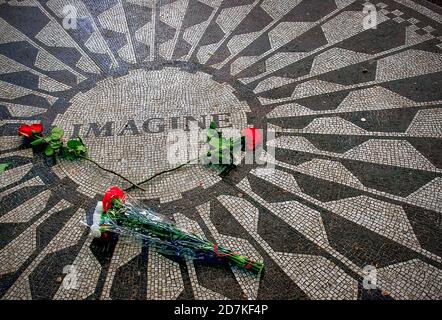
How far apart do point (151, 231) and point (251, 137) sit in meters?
2.33

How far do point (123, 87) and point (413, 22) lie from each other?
6.88m

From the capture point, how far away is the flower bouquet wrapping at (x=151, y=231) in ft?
17.1

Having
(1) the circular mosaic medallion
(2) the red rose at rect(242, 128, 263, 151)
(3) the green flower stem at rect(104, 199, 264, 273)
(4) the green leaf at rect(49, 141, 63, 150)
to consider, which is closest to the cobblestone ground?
(1) the circular mosaic medallion

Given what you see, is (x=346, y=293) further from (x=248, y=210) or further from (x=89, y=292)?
(x=89, y=292)

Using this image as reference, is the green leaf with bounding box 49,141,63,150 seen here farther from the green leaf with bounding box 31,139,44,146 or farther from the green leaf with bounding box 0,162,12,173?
the green leaf with bounding box 0,162,12,173

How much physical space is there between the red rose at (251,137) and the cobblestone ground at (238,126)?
39cm

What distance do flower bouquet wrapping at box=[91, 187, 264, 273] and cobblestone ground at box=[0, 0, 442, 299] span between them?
6.9 inches

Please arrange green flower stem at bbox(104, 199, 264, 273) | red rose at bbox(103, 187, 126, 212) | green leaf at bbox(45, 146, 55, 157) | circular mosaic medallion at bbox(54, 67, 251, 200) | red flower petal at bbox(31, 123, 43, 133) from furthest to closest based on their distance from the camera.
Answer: red flower petal at bbox(31, 123, 43, 133) < green leaf at bbox(45, 146, 55, 157) < circular mosaic medallion at bbox(54, 67, 251, 200) < red rose at bbox(103, 187, 126, 212) < green flower stem at bbox(104, 199, 264, 273)

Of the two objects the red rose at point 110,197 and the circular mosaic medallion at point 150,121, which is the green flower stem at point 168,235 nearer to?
the red rose at point 110,197

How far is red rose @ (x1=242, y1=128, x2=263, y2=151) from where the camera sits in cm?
644

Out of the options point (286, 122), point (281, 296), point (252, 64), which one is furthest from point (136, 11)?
point (281, 296)

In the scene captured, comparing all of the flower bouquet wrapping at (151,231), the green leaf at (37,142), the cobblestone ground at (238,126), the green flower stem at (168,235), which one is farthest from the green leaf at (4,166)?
the green flower stem at (168,235)

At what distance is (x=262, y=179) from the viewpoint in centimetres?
628

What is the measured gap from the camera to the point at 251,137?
6473 mm
